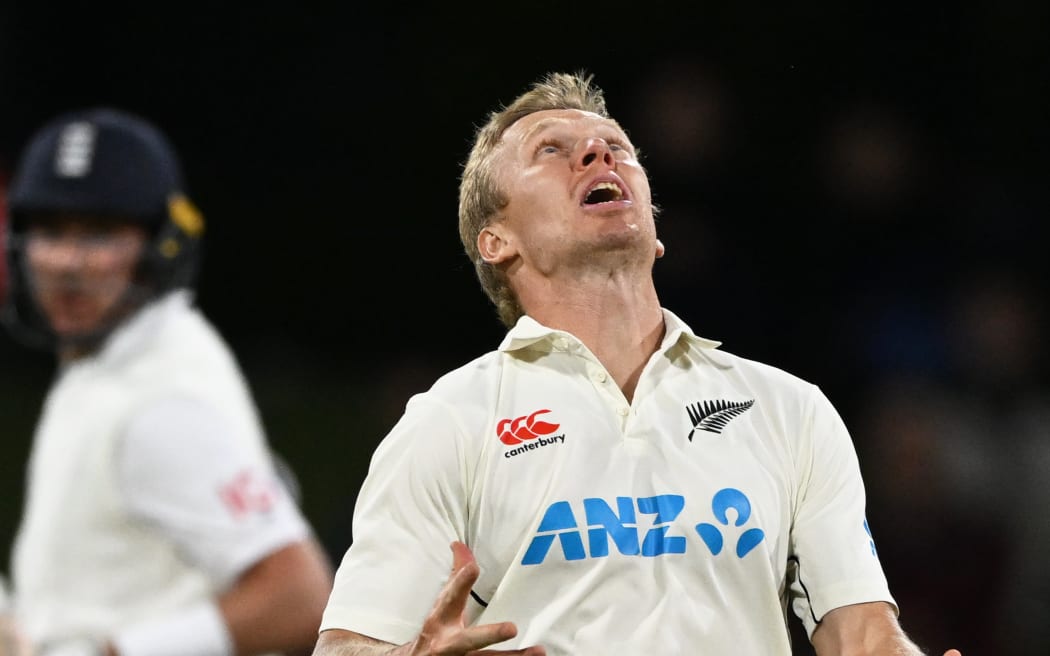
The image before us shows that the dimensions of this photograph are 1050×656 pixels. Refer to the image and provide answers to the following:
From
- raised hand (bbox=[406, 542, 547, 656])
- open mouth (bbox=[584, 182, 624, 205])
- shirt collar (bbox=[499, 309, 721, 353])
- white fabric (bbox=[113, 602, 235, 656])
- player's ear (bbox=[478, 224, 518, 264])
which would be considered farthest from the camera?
white fabric (bbox=[113, 602, 235, 656])

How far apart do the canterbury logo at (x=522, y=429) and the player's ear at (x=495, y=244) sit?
0.47m

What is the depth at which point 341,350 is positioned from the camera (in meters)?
7.62

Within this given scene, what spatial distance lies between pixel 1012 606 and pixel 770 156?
2.63 metres

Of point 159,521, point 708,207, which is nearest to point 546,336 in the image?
point 159,521

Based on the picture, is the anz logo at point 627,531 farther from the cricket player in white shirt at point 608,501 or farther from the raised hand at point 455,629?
the raised hand at point 455,629

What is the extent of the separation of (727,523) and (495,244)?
32.0 inches

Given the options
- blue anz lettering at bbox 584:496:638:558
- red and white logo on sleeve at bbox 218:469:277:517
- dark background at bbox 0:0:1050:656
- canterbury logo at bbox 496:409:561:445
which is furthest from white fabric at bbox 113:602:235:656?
dark background at bbox 0:0:1050:656

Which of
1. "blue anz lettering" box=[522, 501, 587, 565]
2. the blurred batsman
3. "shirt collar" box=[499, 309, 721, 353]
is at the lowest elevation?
the blurred batsman

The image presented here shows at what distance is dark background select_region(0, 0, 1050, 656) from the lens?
6457 millimetres

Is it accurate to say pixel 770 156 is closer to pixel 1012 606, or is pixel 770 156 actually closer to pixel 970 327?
pixel 970 327

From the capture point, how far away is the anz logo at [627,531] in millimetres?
2412

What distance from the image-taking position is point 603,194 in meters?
2.92

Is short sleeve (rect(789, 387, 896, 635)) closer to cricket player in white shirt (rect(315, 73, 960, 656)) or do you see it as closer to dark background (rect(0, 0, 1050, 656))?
cricket player in white shirt (rect(315, 73, 960, 656))

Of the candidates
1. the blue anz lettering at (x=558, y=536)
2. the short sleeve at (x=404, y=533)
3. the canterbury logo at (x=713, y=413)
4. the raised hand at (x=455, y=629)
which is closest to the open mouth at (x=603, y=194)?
the canterbury logo at (x=713, y=413)
